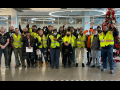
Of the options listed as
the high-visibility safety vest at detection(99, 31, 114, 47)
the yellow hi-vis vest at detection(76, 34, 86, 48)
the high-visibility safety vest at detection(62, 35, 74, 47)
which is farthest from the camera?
the yellow hi-vis vest at detection(76, 34, 86, 48)

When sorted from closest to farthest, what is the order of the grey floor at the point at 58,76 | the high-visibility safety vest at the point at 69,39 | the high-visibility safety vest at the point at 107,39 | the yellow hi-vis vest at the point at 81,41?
1. the grey floor at the point at 58,76
2. the high-visibility safety vest at the point at 107,39
3. the high-visibility safety vest at the point at 69,39
4. the yellow hi-vis vest at the point at 81,41

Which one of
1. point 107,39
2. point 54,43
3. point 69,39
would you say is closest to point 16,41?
point 54,43

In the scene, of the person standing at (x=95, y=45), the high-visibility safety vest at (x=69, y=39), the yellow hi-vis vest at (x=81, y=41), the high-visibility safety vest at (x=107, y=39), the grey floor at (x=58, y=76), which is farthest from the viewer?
the yellow hi-vis vest at (x=81, y=41)

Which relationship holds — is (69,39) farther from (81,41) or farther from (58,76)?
(58,76)

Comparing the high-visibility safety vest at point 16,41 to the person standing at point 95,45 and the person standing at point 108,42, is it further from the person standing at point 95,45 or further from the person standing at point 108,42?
the person standing at point 108,42

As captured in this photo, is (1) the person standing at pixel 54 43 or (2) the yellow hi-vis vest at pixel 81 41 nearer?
(1) the person standing at pixel 54 43

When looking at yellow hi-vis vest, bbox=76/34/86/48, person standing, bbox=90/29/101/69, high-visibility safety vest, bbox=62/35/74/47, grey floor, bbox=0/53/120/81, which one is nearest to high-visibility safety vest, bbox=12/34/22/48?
grey floor, bbox=0/53/120/81

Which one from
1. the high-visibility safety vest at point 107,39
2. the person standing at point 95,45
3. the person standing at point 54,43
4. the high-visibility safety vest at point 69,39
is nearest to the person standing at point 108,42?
the high-visibility safety vest at point 107,39

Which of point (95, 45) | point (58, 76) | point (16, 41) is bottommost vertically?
point (58, 76)

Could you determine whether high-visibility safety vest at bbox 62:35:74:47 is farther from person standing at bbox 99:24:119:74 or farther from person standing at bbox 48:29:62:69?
person standing at bbox 99:24:119:74

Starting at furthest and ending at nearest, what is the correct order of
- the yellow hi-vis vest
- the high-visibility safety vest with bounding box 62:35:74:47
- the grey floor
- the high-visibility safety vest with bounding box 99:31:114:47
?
the yellow hi-vis vest
the high-visibility safety vest with bounding box 62:35:74:47
the high-visibility safety vest with bounding box 99:31:114:47
the grey floor
